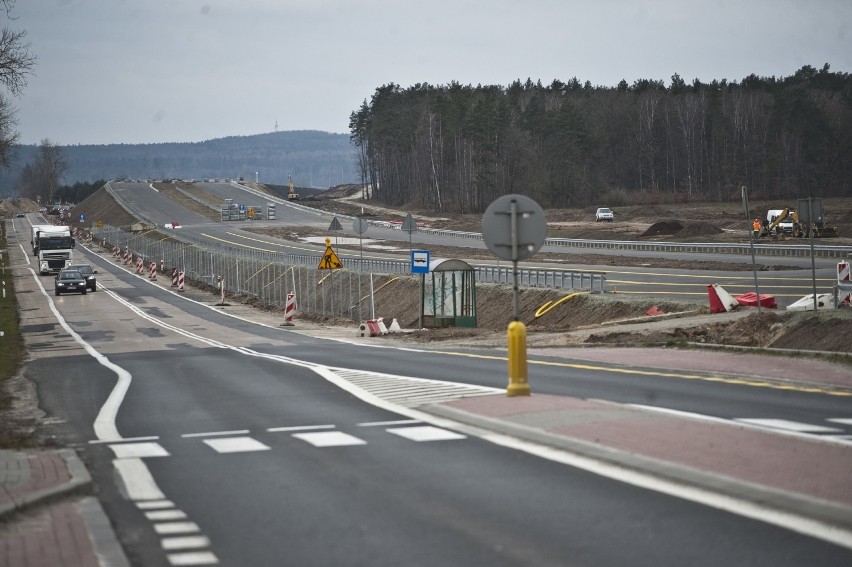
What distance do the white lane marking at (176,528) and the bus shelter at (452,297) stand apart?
34.7 m

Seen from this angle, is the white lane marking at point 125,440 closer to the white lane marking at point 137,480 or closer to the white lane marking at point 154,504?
the white lane marking at point 137,480

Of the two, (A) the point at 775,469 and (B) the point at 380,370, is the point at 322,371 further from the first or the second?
(A) the point at 775,469

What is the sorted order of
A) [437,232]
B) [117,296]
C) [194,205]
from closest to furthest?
[117,296] → [437,232] → [194,205]

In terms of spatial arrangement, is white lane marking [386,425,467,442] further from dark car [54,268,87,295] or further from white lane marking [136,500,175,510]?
dark car [54,268,87,295]

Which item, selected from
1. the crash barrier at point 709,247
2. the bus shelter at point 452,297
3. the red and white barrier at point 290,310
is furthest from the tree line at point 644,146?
the bus shelter at point 452,297

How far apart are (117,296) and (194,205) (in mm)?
90745

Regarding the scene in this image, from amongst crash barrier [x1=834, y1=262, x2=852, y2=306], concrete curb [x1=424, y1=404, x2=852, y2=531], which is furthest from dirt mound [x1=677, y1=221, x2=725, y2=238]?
concrete curb [x1=424, y1=404, x2=852, y2=531]

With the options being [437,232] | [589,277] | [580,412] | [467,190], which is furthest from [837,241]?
[467,190]

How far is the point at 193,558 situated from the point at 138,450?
5.92 metres

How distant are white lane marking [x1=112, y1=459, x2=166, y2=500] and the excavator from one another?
66.4m

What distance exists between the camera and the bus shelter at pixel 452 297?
44.0m

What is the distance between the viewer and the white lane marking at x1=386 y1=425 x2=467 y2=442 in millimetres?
13383

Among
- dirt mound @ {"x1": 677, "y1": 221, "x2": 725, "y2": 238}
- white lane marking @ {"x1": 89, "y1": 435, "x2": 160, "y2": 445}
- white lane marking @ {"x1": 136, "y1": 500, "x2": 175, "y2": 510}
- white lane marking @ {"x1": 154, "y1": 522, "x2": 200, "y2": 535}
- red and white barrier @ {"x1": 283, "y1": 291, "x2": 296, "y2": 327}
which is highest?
dirt mound @ {"x1": 677, "y1": 221, "x2": 725, "y2": 238}

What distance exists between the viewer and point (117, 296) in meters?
73.6
